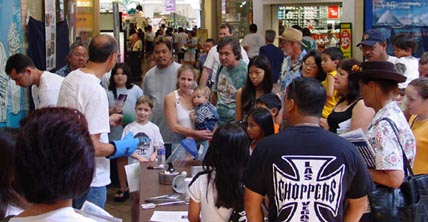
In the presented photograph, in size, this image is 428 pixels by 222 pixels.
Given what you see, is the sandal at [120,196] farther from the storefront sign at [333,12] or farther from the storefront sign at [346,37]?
the storefront sign at [333,12]

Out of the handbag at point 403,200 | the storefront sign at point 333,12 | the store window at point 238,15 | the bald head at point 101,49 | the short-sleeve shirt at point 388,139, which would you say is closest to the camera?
the short-sleeve shirt at point 388,139

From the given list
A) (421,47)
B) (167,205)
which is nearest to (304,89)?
(167,205)

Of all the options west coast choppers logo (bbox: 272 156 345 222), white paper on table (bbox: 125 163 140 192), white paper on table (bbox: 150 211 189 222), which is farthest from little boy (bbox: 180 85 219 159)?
west coast choppers logo (bbox: 272 156 345 222)

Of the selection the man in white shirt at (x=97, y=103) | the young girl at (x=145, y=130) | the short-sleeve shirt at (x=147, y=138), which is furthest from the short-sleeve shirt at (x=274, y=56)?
the man in white shirt at (x=97, y=103)

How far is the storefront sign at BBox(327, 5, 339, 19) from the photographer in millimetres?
15672

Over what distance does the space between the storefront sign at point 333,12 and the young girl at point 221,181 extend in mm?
12746

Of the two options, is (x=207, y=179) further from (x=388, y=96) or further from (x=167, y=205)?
(x=388, y=96)

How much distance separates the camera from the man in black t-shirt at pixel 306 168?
2896 millimetres

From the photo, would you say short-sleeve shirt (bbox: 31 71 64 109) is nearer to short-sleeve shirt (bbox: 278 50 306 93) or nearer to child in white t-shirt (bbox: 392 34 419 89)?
short-sleeve shirt (bbox: 278 50 306 93)

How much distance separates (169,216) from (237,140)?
653 mm

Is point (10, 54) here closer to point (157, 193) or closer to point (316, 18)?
point (157, 193)

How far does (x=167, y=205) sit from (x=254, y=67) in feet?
6.11

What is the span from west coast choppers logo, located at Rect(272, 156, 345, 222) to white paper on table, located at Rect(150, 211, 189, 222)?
3.02 feet

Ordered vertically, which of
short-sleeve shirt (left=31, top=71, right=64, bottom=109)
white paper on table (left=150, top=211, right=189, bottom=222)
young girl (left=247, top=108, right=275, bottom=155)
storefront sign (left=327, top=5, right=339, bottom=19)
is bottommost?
white paper on table (left=150, top=211, right=189, bottom=222)
